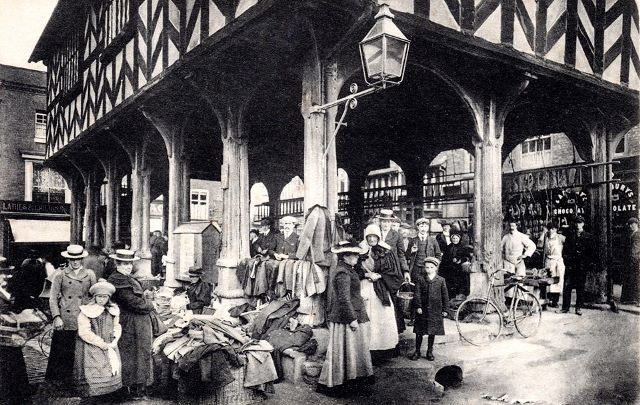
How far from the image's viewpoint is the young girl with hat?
4.64 metres

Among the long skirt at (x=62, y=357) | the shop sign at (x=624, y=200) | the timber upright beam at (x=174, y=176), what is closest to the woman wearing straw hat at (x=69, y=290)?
the long skirt at (x=62, y=357)

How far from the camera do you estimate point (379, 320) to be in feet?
20.1

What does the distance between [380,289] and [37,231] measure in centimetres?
1091

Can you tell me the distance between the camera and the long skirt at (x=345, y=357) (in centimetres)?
536

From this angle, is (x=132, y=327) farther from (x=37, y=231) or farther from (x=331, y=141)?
(x=37, y=231)

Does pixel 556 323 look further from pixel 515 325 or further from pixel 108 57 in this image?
pixel 108 57

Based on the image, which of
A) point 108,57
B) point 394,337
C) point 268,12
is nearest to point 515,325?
point 394,337

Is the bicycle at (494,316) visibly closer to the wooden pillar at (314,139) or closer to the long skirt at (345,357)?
the long skirt at (345,357)

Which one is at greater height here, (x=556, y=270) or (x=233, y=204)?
(x=233, y=204)

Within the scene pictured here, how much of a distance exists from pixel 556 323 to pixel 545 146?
13.2 metres

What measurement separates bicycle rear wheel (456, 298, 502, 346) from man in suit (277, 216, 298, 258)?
3.90 m

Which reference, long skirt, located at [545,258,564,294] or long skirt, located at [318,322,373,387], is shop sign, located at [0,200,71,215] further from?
long skirt, located at [545,258,564,294]

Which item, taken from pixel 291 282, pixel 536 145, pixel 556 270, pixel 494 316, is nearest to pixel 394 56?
pixel 291 282

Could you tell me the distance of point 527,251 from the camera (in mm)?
9531
